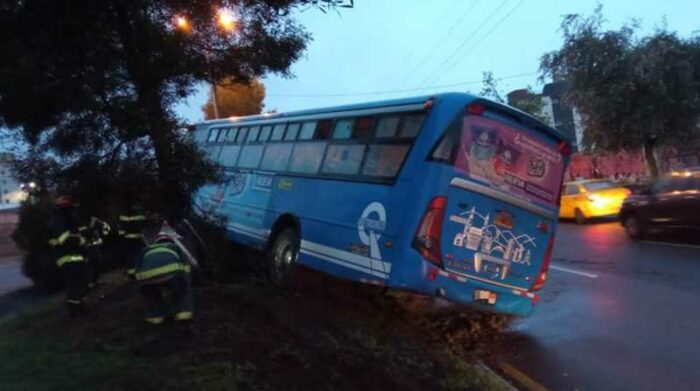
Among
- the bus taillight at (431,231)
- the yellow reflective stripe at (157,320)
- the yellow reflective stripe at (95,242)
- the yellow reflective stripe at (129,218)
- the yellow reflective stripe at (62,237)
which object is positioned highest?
the bus taillight at (431,231)

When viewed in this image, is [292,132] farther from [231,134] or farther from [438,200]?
[438,200]

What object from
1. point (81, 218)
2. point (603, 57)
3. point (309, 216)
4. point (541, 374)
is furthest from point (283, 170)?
point (603, 57)

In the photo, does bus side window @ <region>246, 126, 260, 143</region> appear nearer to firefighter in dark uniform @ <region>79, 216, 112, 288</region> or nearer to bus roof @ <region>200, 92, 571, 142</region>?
bus roof @ <region>200, 92, 571, 142</region>

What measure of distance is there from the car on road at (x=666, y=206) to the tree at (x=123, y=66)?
34.3ft

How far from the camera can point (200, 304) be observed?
26.1ft

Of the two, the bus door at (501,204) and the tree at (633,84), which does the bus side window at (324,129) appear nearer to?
the bus door at (501,204)

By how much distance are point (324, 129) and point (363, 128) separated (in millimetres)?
1225

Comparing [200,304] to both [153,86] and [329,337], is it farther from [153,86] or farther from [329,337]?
[153,86]

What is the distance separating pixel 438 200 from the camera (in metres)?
8.01

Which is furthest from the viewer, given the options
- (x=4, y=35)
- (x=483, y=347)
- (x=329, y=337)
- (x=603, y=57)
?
(x=603, y=57)

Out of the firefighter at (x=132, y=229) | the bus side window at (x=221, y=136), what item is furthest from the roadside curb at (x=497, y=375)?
the bus side window at (x=221, y=136)

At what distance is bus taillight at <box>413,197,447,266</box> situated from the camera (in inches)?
315

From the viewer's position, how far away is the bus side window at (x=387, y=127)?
29.3ft

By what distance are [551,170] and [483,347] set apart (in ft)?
7.75
